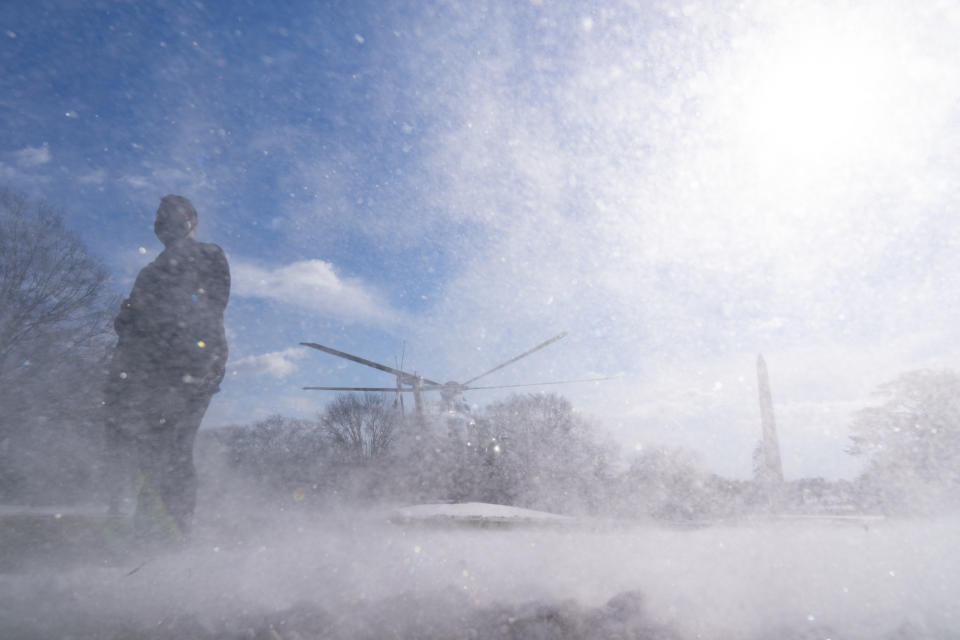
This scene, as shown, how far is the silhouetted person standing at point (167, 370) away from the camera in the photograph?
14.8ft

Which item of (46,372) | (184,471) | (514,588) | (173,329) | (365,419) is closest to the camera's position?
(514,588)

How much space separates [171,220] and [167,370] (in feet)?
5.52

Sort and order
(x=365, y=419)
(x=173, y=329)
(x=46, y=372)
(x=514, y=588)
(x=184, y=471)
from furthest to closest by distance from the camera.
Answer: (x=365, y=419) < (x=46, y=372) < (x=173, y=329) < (x=184, y=471) < (x=514, y=588)

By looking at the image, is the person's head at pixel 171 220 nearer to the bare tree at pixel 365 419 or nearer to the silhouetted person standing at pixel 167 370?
the silhouetted person standing at pixel 167 370

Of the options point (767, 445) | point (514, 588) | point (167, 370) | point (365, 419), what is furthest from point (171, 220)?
point (365, 419)

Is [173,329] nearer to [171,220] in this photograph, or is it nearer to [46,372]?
[171,220]

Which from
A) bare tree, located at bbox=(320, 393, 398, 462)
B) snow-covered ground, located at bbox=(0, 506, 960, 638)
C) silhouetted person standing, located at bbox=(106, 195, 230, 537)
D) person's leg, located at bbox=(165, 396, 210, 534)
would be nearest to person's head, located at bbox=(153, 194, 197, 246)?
silhouetted person standing, located at bbox=(106, 195, 230, 537)

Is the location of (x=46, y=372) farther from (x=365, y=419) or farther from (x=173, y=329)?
(x=365, y=419)

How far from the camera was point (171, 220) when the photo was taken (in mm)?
5180

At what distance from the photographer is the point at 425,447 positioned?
2281 cm

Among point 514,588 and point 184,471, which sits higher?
point 184,471

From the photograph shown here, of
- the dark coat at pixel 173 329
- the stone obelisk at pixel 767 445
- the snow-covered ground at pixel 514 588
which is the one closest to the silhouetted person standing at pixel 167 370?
the dark coat at pixel 173 329

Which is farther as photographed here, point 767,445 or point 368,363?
point 368,363

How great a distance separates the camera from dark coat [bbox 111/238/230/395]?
4684 millimetres
